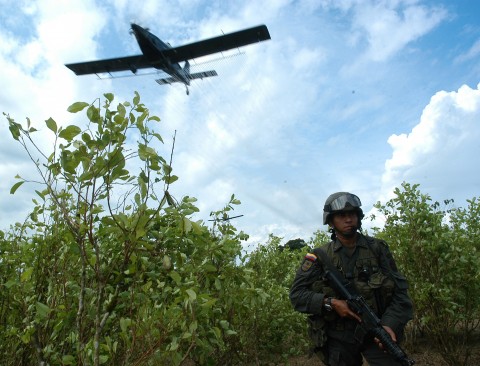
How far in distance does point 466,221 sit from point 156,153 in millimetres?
6049

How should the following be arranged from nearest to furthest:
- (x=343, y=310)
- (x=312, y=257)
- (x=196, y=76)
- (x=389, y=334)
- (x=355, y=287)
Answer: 1. (x=389, y=334)
2. (x=343, y=310)
3. (x=355, y=287)
4. (x=312, y=257)
5. (x=196, y=76)

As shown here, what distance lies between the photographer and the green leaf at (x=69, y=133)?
1.93 meters

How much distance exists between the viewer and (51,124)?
77.9 inches

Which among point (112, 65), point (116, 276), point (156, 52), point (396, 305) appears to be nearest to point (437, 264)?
point (396, 305)

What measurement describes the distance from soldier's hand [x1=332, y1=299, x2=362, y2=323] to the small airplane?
13.7 meters

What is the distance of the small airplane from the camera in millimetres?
15555

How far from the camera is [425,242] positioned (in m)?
5.69

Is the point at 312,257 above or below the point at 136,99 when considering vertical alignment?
below

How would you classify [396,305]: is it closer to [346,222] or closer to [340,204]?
[346,222]

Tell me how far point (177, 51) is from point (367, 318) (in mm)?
14999

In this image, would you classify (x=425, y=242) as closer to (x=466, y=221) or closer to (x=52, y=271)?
(x=466, y=221)

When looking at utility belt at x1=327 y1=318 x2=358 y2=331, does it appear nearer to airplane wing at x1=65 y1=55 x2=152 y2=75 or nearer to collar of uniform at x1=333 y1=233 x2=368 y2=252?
collar of uniform at x1=333 y1=233 x2=368 y2=252

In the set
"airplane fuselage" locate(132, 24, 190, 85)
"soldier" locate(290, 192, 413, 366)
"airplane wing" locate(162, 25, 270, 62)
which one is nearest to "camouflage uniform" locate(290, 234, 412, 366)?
"soldier" locate(290, 192, 413, 366)

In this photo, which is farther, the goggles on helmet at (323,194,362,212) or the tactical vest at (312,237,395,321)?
the goggles on helmet at (323,194,362,212)
